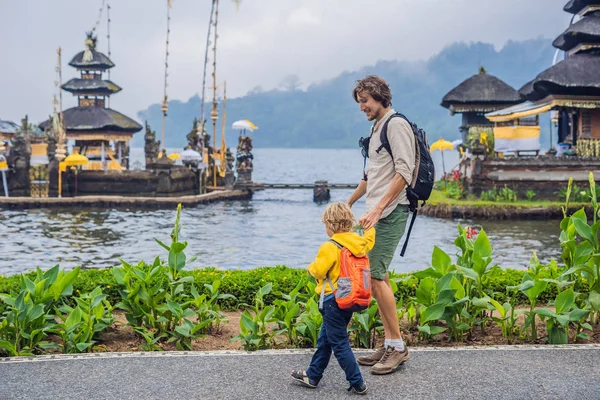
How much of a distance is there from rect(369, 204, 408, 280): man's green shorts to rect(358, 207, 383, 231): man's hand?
0.19 meters

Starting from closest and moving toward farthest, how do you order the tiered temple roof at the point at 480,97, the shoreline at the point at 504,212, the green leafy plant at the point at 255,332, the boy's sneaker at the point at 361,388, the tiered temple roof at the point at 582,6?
1. the boy's sneaker at the point at 361,388
2. the green leafy plant at the point at 255,332
3. the shoreline at the point at 504,212
4. the tiered temple roof at the point at 582,6
5. the tiered temple roof at the point at 480,97

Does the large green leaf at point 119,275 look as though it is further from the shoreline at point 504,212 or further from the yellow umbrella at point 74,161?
the yellow umbrella at point 74,161

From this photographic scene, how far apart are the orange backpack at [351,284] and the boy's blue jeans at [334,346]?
8 cm

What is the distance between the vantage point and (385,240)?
5.43m

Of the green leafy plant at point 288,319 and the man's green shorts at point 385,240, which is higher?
the man's green shorts at point 385,240

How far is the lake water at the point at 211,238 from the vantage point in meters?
19.9

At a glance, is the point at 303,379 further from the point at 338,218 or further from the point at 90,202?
the point at 90,202

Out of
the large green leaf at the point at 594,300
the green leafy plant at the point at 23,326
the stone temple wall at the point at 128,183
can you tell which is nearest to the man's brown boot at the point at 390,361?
the large green leaf at the point at 594,300

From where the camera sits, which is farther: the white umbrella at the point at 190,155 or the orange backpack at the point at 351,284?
the white umbrella at the point at 190,155

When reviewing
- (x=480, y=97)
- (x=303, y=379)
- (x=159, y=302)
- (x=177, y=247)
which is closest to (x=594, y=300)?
(x=303, y=379)

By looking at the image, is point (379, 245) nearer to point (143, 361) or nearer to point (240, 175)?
point (143, 361)

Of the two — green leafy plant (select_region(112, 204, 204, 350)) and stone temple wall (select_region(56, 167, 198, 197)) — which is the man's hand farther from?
stone temple wall (select_region(56, 167, 198, 197))

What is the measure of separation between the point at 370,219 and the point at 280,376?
3.98 feet

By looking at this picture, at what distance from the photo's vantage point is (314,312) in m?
6.12
